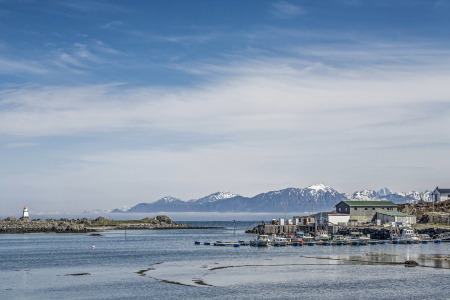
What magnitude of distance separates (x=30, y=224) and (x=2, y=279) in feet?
456

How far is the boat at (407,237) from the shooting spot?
9831 cm

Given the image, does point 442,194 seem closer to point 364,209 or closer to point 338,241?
point 364,209

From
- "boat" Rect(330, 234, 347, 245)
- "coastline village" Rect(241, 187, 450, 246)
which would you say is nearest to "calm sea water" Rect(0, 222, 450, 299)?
"boat" Rect(330, 234, 347, 245)

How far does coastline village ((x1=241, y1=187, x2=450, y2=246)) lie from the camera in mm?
100438

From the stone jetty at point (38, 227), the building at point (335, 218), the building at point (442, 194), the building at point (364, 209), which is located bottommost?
the stone jetty at point (38, 227)

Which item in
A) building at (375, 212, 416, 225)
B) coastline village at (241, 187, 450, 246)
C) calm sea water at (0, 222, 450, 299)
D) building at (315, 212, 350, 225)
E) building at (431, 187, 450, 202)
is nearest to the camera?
calm sea water at (0, 222, 450, 299)

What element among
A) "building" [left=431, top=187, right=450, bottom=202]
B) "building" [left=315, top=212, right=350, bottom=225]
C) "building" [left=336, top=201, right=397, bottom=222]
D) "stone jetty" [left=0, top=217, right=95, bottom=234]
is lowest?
"stone jetty" [left=0, top=217, right=95, bottom=234]

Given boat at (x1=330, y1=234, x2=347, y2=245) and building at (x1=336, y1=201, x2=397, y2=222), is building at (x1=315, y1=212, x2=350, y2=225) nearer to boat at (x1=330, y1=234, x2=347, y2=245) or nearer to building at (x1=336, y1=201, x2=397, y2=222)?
building at (x1=336, y1=201, x2=397, y2=222)

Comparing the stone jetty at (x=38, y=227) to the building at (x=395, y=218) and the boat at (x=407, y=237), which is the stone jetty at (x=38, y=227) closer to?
the building at (x=395, y=218)

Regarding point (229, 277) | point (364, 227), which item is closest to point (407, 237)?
point (364, 227)

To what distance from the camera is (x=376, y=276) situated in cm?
5325

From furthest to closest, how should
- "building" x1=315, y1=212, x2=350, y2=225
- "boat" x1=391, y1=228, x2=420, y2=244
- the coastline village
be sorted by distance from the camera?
"building" x1=315, y1=212, x2=350, y2=225
the coastline village
"boat" x1=391, y1=228, x2=420, y2=244

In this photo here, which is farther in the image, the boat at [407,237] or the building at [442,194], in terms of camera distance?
the building at [442,194]

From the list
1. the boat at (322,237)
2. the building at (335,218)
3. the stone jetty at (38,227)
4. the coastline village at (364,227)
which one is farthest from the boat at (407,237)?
the stone jetty at (38,227)
